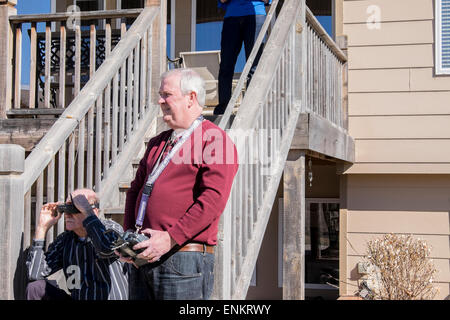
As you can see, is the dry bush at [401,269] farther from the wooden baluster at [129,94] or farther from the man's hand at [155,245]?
the man's hand at [155,245]

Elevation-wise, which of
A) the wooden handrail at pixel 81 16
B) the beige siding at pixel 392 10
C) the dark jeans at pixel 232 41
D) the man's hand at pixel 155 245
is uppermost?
the beige siding at pixel 392 10

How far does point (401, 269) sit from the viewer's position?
580 cm

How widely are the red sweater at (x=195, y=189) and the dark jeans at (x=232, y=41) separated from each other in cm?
247

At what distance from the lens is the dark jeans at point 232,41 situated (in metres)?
5.09

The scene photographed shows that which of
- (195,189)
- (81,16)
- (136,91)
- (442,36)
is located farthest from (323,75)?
(195,189)

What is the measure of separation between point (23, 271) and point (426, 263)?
4.24 metres

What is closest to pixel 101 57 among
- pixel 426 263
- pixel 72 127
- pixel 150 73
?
pixel 150 73

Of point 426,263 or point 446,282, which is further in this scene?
point 446,282

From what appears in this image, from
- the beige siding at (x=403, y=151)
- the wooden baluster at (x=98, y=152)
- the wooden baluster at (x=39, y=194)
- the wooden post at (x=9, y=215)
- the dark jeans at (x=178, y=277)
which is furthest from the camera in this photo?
the beige siding at (x=403, y=151)

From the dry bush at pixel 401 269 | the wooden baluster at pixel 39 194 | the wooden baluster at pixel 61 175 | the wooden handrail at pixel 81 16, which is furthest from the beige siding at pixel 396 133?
the wooden baluster at pixel 39 194

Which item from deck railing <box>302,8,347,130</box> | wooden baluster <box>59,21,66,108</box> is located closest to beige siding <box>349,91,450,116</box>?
deck railing <box>302,8,347,130</box>

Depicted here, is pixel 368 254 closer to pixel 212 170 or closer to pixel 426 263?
pixel 426 263

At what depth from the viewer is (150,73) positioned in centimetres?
513

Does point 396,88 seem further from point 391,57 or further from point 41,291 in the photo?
point 41,291
